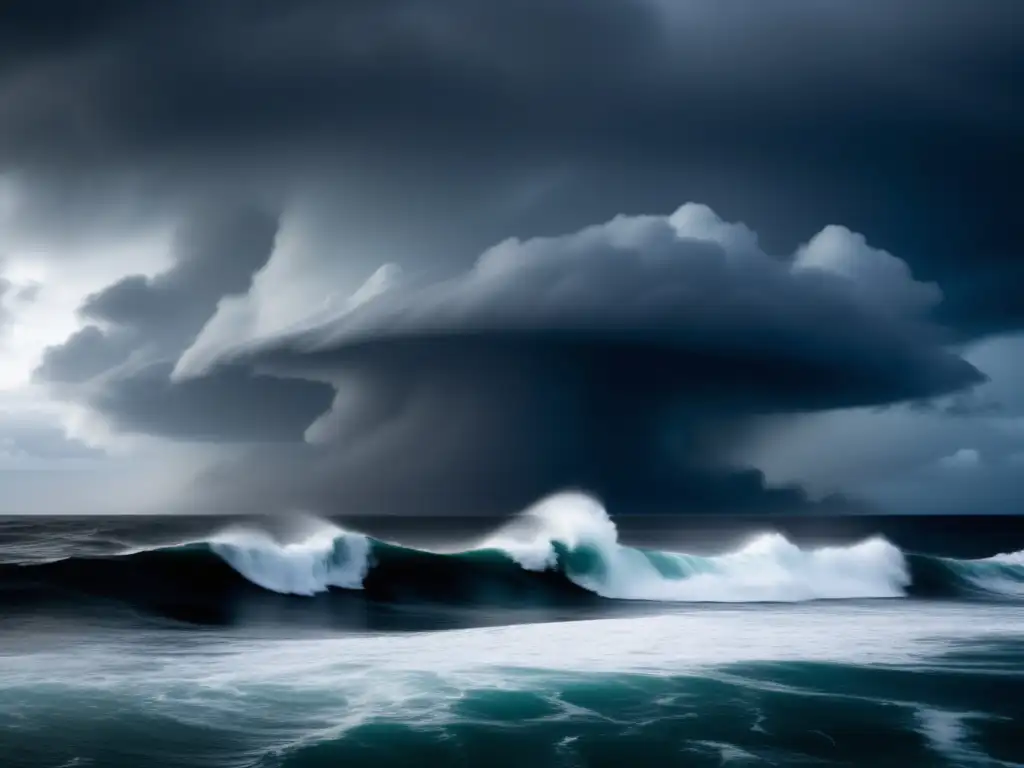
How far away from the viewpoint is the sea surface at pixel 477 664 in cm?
937

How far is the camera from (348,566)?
2620 centimetres

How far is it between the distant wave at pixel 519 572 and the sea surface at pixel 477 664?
10cm

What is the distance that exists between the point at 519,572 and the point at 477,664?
14721 mm

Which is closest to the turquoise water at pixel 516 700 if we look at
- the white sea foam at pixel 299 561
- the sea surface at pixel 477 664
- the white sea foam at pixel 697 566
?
the sea surface at pixel 477 664

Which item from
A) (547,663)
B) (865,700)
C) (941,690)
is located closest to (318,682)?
(547,663)

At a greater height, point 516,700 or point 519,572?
point 519,572

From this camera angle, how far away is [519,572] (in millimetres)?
28312

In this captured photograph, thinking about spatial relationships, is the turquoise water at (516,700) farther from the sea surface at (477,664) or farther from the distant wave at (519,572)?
the distant wave at (519,572)

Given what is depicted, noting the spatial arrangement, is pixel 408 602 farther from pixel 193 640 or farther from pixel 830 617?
pixel 830 617

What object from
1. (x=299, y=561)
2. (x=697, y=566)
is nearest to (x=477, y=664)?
(x=299, y=561)

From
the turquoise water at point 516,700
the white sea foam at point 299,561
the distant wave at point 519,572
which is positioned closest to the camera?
the turquoise water at point 516,700

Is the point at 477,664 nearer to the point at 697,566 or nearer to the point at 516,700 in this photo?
the point at 516,700

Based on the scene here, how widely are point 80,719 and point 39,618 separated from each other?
9.29 meters

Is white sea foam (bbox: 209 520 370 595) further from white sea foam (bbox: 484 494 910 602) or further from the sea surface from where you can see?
white sea foam (bbox: 484 494 910 602)
